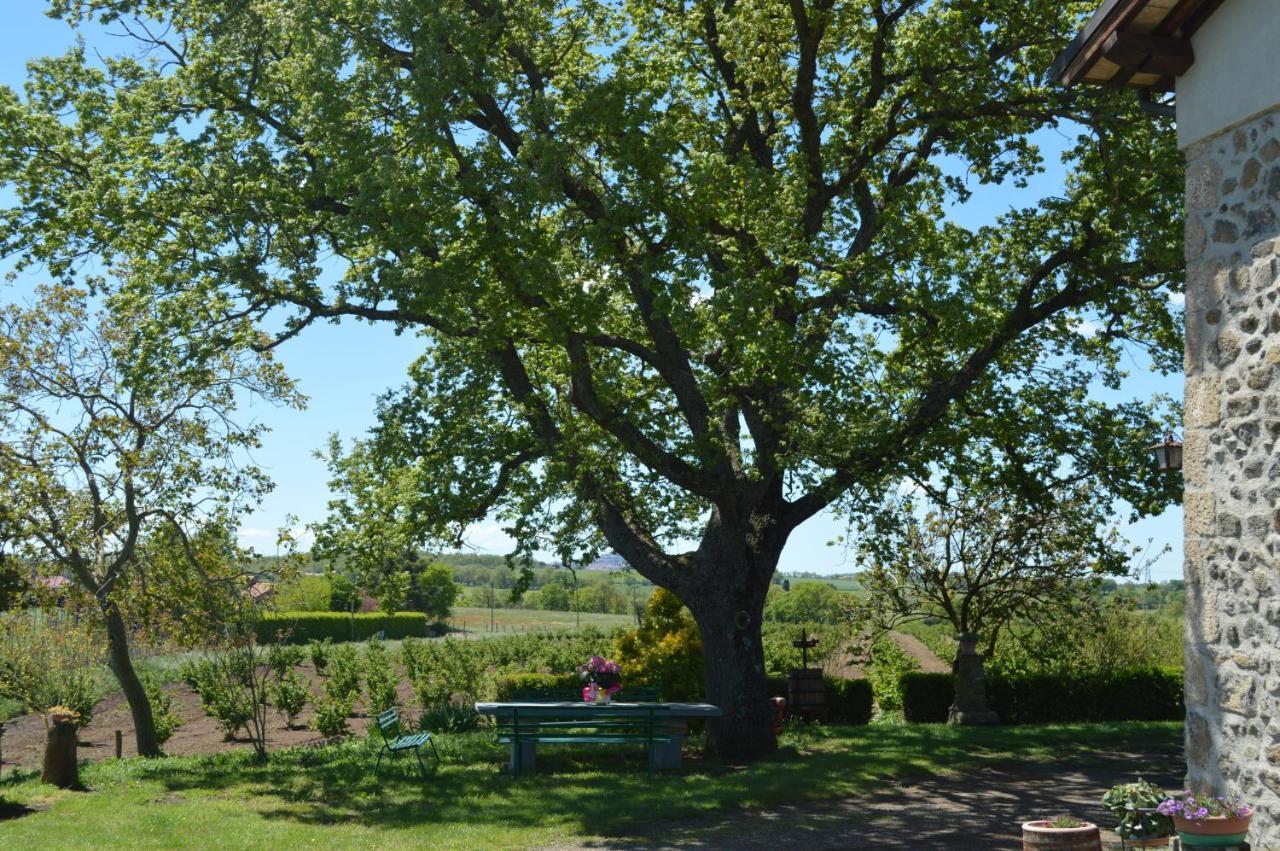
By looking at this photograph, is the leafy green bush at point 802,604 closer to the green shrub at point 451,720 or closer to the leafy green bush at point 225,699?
the leafy green bush at point 225,699

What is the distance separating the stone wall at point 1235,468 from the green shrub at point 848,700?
1125 centimetres

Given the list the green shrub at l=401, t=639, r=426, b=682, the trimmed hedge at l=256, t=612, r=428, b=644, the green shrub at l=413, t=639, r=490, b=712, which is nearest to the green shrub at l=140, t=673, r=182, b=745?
the green shrub at l=413, t=639, r=490, b=712

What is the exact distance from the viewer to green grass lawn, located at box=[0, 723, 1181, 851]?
34.2ft

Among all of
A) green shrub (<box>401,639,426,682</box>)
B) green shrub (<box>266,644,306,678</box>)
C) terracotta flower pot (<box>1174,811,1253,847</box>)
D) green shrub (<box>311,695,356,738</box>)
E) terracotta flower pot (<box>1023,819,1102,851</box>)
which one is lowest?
green shrub (<box>311,695,356,738</box>)

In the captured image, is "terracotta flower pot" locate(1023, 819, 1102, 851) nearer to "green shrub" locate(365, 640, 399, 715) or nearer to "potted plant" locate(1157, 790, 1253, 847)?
"potted plant" locate(1157, 790, 1253, 847)

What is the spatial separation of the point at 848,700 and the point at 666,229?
30.3 feet

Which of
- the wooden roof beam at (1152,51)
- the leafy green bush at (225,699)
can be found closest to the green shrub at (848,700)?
the leafy green bush at (225,699)

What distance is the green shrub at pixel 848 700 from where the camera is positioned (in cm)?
1831

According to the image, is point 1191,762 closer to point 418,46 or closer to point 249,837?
point 249,837

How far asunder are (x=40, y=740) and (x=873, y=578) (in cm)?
1418

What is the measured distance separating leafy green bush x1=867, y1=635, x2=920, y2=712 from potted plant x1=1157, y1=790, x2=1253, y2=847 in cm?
1238

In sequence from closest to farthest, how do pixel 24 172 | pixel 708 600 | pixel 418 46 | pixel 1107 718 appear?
pixel 418 46
pixel 24 172
pixel 708 600
pixel 1107 718

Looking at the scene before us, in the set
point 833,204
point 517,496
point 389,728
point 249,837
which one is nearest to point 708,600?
point 517,496

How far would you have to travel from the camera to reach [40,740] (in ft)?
63.4
